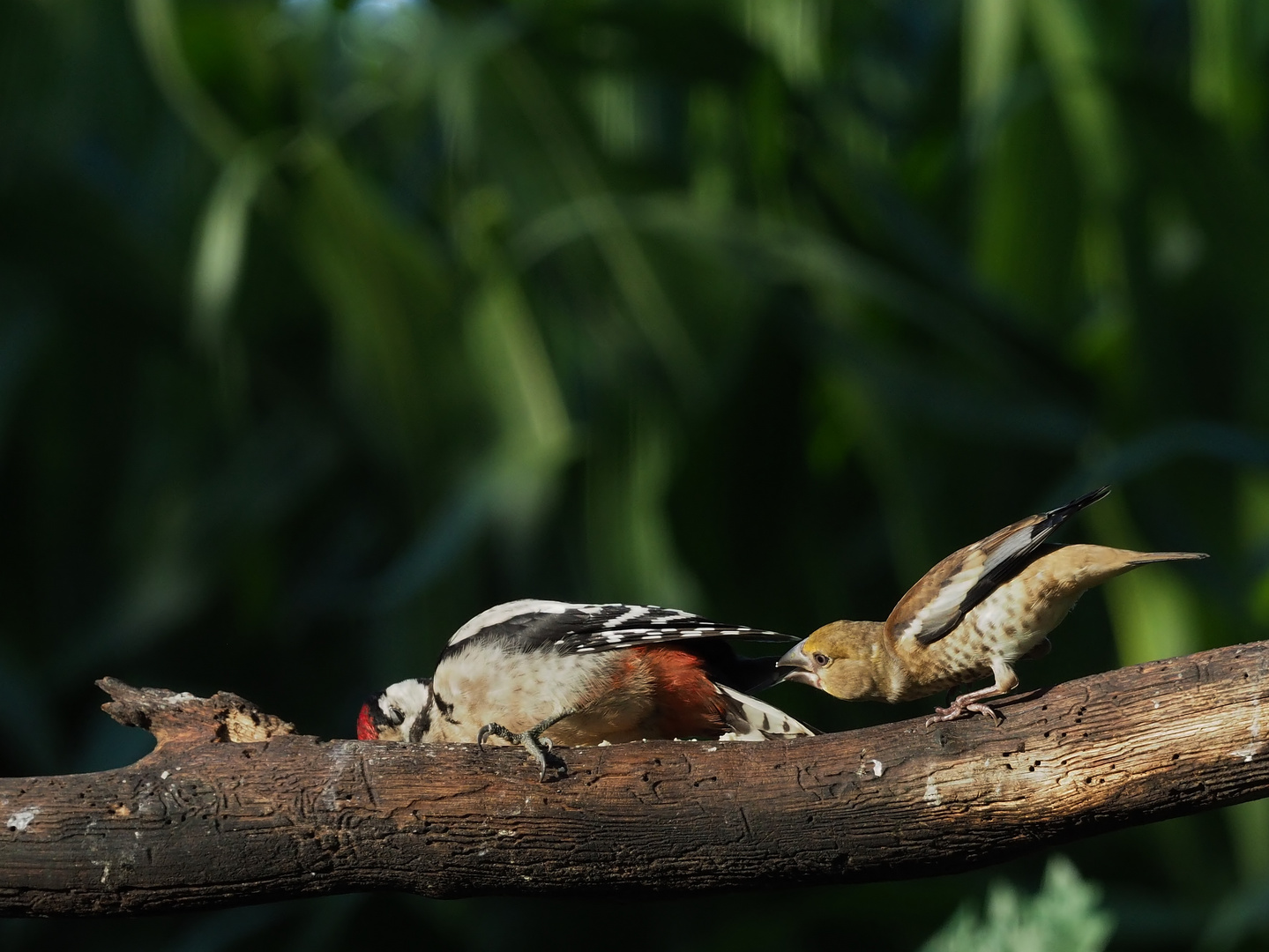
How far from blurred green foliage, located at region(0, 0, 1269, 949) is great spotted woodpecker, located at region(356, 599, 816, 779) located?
3036 mm

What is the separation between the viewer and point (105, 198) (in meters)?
8.03

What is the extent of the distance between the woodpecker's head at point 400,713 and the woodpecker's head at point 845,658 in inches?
37.0

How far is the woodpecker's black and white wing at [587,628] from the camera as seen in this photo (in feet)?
10.1

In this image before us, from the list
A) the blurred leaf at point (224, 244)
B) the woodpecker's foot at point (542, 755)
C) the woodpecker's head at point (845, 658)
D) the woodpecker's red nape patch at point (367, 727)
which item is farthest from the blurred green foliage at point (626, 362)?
the woodpecker's foot at point (542, 755)

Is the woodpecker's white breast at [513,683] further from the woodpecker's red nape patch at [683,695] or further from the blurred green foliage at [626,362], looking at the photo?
the blurred green foliage at [626,362]

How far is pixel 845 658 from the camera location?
9.04 feet

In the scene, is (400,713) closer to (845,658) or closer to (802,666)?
(802,666)

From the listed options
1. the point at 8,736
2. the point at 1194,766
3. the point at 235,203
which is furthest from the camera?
the point at 8,736

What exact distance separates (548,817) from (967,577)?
885mm

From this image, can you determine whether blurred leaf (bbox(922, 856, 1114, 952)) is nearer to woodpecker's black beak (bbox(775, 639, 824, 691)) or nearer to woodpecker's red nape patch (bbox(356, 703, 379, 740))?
woodpecker's black beak (bbox(775, 639, 824, 691))

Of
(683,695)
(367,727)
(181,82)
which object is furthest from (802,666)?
(181,82)

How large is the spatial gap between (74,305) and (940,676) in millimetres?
6887

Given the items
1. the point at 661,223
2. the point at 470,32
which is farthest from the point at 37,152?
the point at 661,223

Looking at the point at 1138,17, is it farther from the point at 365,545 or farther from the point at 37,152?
the point at 37,152
